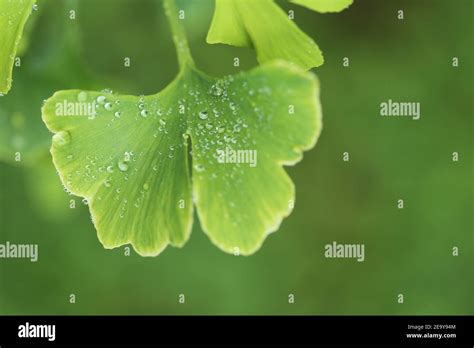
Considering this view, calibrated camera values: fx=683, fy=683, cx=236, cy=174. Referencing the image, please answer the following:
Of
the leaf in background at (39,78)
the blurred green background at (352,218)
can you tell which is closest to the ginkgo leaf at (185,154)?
the leaf in background at (39,78)

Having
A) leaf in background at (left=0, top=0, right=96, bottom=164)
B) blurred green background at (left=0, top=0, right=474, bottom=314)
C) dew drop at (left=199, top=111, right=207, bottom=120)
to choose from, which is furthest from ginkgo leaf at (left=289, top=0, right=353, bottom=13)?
blurred green background at (left=0, top=0, right=474, bottom=314)

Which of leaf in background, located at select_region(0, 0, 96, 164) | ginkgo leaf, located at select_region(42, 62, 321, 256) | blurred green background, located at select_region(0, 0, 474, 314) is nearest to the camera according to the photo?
ginkgo leaf, located at select_region(42, 62, 321, 256)

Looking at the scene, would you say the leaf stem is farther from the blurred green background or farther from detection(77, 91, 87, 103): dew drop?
the blurred green background

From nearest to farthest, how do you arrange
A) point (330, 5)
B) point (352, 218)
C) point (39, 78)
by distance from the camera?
point (330, 5) < point (39, 78) < point (352, 218)

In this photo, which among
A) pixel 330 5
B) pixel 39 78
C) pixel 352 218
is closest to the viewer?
pixel 330 5

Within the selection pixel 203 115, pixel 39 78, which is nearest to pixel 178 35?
pixel 203 115

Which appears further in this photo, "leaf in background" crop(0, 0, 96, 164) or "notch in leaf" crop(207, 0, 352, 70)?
"leaf in background" crop(0, 0, 96, 164)

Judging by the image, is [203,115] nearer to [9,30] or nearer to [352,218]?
[9,30]
